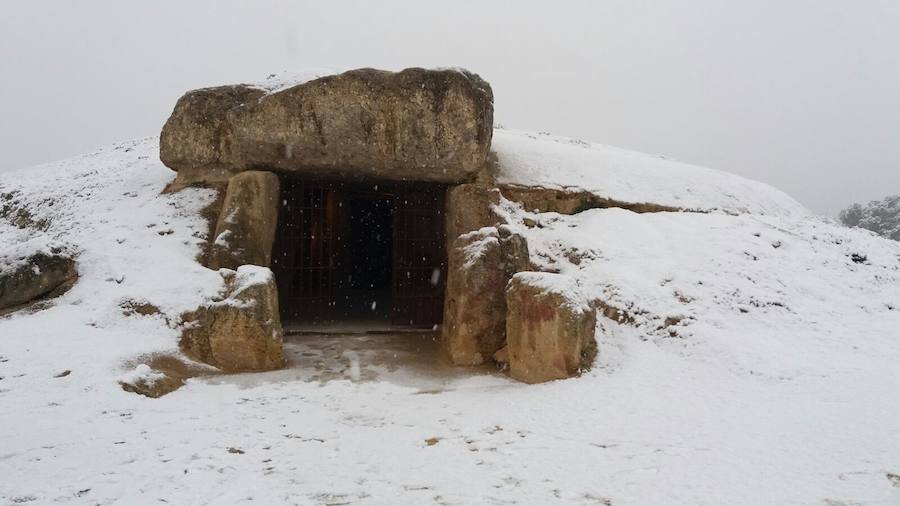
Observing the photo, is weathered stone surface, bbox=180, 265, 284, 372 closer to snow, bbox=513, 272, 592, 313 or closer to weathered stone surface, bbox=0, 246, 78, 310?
weathered stone surface, bbox=0, 246, 78, 310

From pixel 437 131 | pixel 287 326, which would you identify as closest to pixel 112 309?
pixel 287 326

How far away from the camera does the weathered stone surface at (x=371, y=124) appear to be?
864 centimetres

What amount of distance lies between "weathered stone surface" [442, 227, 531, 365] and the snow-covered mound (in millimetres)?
2529

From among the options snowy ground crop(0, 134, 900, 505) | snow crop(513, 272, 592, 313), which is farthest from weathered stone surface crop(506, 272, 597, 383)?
snowy ground crop(0, 134, 900, 505)

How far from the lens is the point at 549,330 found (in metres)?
6.22

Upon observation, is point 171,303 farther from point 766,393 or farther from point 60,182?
point 766,393

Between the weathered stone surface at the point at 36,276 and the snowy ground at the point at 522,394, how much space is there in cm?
24

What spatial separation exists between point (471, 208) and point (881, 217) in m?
22.3

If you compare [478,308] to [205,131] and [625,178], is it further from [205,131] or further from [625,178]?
[205,131]

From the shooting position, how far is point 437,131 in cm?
877

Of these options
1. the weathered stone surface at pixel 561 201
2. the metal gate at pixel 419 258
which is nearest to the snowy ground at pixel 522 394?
the weathered stone surface at pixel 561 201

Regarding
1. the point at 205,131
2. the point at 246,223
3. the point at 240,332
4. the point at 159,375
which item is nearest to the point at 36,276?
the point at 246,223

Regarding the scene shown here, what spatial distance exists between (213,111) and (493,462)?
7.81 m

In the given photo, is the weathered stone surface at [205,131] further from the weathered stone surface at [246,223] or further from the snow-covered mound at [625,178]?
the snow-covered mound at [625,178]
